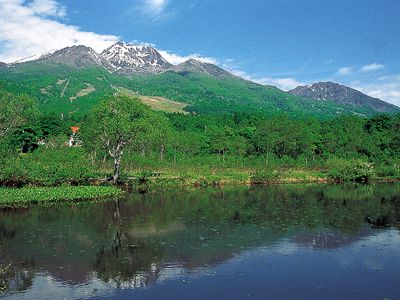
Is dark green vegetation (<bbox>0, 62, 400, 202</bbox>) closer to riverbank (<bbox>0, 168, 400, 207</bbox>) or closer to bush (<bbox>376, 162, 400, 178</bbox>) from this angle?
bush (<bbox>376, 162, 400, 178</bbox>)

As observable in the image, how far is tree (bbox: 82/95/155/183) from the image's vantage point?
54.0 meters

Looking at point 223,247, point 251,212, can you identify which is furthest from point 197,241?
point 251,212

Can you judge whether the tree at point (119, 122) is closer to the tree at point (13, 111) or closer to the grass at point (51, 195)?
the tree at point (13, 111)

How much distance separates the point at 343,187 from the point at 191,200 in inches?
1023

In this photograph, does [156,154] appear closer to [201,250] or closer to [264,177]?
[264,177]

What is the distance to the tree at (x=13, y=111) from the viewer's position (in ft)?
175

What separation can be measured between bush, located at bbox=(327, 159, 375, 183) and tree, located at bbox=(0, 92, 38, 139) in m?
47.7

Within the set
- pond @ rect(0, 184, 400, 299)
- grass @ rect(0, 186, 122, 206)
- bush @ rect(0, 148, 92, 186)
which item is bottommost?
pond @ rect(0, 184, 400, 299)

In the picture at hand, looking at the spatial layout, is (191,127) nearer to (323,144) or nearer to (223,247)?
(323,144)

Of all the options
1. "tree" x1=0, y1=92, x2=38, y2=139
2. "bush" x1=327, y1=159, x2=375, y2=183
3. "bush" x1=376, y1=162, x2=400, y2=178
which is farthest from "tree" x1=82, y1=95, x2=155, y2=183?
"bush" x1=376, y1=162, x2=400, y2=178

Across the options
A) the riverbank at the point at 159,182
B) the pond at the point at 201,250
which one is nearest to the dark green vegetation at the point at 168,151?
the riverbank at the point at 159,182

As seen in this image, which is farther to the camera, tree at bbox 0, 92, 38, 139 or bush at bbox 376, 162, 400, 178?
bush at bbox 376, 162, 400, 178

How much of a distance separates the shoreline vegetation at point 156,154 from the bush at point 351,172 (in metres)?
0.16

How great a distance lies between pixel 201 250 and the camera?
26.0 metres
